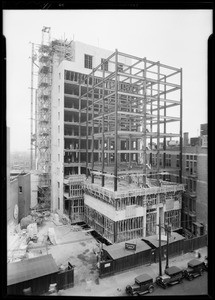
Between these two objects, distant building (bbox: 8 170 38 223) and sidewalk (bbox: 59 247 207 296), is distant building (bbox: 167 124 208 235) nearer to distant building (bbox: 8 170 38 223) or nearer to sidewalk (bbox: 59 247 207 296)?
sidewalk (bbox: 59 247 207 296)

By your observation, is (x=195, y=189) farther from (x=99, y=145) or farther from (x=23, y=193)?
(x=23, y=193)

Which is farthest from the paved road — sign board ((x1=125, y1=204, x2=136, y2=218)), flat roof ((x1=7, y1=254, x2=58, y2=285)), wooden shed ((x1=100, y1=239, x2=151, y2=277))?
sign board ((x1=125, y1=204, x2=136, y2=218))

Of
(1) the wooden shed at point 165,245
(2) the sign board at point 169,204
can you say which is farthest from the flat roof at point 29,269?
(2) the sign board at point 169,204

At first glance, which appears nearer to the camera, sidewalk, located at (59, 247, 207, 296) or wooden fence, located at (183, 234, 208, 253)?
sidewalk, located at (59, 247, 207, 296)

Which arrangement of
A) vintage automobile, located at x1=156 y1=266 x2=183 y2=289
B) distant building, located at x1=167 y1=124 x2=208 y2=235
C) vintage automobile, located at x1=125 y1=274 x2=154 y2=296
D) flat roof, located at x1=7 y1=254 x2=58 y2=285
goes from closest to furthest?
flat roof, located at x1=7 y1=254 x2=58 y2=285
vintage automobile, located at x1=125 y1=274 x2=154 y2=296
vintage automobile, located at x1=156 y1=266 x2=183 y2=289
distant building, located at x1=167 y1=124 x2=208 y2=235

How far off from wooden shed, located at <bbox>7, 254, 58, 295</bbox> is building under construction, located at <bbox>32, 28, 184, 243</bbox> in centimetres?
872

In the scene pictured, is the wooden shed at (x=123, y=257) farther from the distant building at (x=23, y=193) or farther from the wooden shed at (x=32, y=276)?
the distant building at (x=23, y=193)

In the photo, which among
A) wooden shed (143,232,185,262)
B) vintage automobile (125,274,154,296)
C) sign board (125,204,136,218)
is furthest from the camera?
sign board (125,204,136,218)

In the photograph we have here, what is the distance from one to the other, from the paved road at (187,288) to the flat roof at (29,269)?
7279mm

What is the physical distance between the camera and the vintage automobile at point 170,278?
1258 centimetres

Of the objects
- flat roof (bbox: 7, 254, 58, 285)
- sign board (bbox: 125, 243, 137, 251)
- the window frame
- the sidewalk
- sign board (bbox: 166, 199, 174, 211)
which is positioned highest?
the window frame

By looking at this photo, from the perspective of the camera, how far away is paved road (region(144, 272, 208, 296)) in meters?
12.0

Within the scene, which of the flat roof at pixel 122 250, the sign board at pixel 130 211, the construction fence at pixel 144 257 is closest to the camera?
A: the construction fence at pixel 144 257

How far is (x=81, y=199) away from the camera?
27.6 meters
